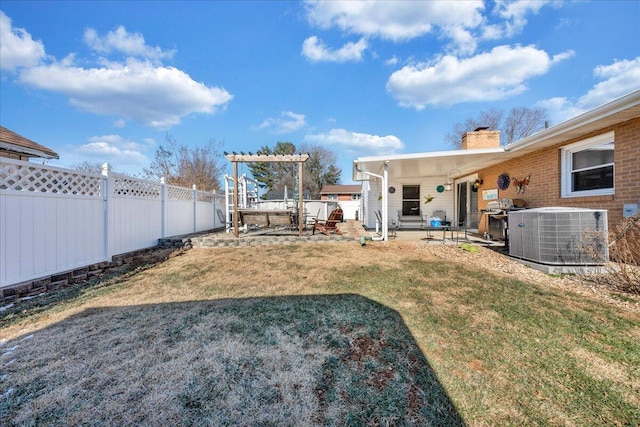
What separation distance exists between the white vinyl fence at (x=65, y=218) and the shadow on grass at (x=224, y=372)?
1.77 meters

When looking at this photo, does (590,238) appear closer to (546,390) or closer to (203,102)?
(546,390)

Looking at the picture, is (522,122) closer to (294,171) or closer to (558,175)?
(558,175)

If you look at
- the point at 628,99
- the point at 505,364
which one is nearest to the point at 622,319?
the point at 505,364

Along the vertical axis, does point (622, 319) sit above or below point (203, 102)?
below

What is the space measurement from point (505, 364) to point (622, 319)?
1.92 metres

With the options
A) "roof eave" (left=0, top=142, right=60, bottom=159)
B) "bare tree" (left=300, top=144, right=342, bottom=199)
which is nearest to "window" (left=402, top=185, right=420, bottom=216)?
"roof eave" (left=0, top=142, right=60, bottom=159)

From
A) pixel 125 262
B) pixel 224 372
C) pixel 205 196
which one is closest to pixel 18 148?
pixel 125 262

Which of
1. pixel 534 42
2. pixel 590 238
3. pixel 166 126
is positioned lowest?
pixel 590 238

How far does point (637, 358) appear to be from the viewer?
2125 millimetres

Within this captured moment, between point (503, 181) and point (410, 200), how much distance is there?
14.7 ft

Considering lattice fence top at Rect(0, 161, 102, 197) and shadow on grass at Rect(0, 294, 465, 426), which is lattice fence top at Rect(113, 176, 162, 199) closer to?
lattice fence top at Rect(0, 161, 102, 197)

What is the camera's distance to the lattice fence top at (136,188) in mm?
5877

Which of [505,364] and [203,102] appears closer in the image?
[505,364]

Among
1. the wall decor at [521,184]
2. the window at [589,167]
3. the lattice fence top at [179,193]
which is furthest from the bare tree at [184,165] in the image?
the window at [589,167]
